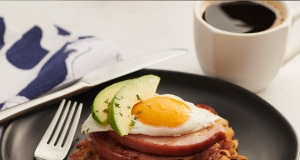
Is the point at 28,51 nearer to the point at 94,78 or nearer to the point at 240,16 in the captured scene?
the point at 94,78

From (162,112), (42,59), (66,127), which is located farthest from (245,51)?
(42,59)

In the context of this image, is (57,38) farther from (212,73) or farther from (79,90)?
(212,73)

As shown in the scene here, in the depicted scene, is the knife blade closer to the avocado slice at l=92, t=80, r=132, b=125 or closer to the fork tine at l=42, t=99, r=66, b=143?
the fork tine at l=42, t=99, r=66, b=143

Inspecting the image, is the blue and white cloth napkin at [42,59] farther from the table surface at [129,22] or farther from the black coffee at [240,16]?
the black coffee at [240,16]

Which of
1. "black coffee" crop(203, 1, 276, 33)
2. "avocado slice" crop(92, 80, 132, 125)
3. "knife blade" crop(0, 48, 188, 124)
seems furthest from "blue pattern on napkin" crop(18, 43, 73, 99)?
"black coffee" crop(203, 1, 276, 33)

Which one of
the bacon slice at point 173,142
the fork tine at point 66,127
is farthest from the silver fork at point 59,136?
the bacon slice at point 173,142
